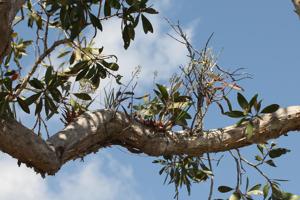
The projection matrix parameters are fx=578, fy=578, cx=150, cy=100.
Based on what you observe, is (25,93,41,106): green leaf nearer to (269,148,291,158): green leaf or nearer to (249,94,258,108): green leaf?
(249,94,258,108): green leaf

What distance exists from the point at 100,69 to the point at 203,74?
708 mm

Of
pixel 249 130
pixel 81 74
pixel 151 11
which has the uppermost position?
pixel 151 11

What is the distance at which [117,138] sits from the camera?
334 cm

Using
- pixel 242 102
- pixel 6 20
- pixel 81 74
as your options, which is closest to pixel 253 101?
pixel 242 102

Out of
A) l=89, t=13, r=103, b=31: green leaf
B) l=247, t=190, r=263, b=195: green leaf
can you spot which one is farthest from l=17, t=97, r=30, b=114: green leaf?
l=247, t=190, r=263, b=195: green leaf

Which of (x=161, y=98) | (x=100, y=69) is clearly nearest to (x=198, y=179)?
(x=161, y=98)

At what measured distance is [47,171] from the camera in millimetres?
2998

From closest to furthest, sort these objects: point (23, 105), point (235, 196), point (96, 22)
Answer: point (23, 105), point (235, 196), point (96, 22)

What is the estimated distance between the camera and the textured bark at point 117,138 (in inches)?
113

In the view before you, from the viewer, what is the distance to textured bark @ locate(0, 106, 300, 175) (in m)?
2.88

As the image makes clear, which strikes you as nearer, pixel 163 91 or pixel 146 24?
pixel 163 91

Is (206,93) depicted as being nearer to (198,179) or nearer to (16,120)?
(198,179)

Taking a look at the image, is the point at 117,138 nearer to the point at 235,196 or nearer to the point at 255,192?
the point at 235,196

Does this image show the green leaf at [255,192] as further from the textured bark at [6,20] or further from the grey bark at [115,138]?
the textured bark at [6,20]
